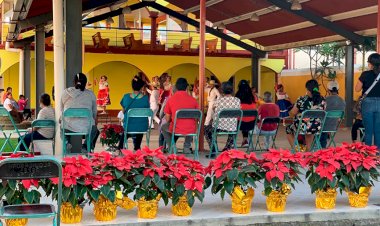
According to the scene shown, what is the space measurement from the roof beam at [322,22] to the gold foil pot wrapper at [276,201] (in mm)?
11533

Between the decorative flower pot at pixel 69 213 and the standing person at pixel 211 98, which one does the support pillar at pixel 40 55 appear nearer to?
the standing person at pixel 211 98

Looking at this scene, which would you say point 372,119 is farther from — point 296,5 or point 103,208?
point 296,5

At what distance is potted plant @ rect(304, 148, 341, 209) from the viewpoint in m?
6.09

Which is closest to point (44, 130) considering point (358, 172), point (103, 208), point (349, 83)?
point (103, 208)

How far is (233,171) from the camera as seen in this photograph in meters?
5.84

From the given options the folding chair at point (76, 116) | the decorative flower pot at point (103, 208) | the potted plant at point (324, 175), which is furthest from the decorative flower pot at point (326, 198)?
the folding chair at point (76, 116)

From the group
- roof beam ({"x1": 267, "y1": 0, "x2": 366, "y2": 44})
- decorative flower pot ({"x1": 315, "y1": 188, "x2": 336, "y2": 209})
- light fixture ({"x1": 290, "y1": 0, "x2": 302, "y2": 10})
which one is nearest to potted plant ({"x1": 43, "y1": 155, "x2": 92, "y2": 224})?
decorative flower pot ({"x1": 315, "y1": 188, "x2": 336, "y2": 209})

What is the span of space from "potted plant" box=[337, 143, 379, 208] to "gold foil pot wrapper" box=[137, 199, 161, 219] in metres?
1.72

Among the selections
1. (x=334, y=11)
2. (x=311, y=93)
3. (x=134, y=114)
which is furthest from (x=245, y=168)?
(x=334, y=11)

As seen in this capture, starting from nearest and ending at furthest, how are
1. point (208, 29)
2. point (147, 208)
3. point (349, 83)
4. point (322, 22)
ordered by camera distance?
1. point (147, 208)
2. point (322, 22)
3. point (349, 83)
4. point (208, 29)

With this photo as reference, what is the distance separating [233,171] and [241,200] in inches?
12.3

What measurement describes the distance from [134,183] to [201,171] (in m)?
0.59

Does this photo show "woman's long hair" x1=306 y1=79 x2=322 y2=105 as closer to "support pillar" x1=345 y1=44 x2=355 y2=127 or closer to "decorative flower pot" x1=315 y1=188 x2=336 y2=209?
"decorative flower pot" x1=315 y1=188 x2=336 y2=209

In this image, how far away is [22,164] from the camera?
4.12 meters
